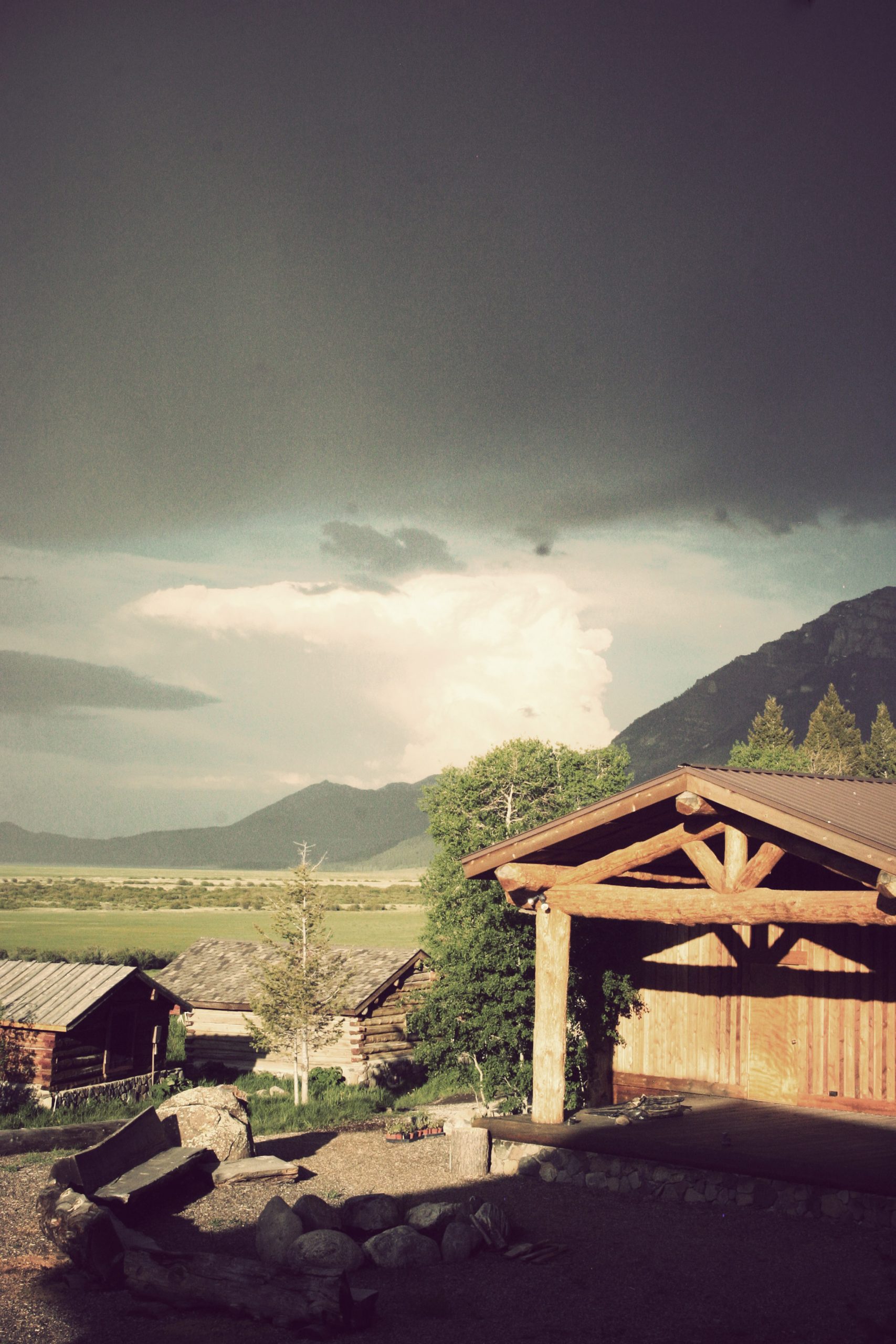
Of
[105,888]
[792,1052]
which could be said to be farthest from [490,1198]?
[105,888]

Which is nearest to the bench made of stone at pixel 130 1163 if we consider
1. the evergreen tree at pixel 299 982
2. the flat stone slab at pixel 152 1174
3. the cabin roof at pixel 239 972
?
the flat stone slab at pixel 152 1174

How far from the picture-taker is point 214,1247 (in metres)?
10.7

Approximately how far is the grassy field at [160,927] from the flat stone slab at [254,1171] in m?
66.9

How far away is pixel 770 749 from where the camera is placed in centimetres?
6719

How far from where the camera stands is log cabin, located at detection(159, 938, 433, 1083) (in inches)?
1359

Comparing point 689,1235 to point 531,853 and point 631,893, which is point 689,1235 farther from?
point 531,853

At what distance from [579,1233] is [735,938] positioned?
711 centimetres

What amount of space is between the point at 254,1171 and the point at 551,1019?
4.37 metres

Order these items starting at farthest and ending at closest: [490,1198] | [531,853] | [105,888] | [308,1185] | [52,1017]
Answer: [105,888] → [52,1017] → [531,853] → [308,1185] → [490,1198]

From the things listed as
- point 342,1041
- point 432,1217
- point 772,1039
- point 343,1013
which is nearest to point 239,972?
point 342,1041

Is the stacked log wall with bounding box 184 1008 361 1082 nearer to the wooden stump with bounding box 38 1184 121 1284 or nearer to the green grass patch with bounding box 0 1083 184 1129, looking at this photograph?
the green grass patch with bounding box 0 1083 184 1129

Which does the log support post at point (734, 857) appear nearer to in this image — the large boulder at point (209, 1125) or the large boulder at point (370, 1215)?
the large boulder at point (370, 1215)

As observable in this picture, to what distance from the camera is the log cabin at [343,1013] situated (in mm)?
34531

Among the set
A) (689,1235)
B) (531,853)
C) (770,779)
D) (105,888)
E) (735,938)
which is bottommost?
(105,888)
